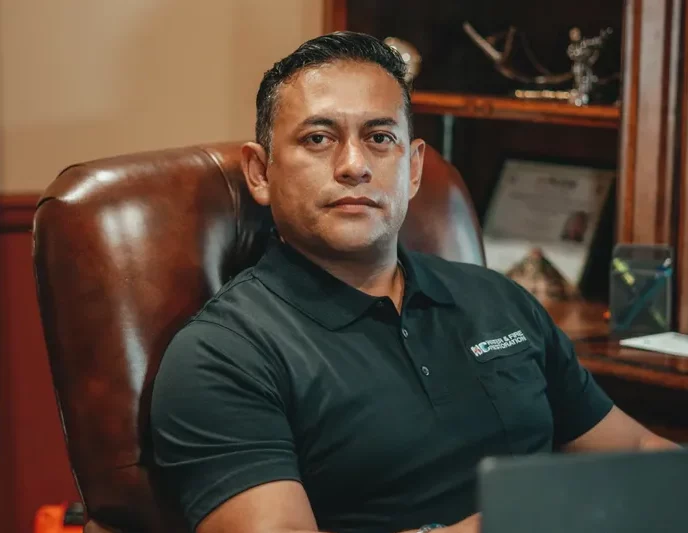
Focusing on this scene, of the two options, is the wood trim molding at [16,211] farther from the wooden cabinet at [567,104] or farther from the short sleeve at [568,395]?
the short sleeve at [568,395]

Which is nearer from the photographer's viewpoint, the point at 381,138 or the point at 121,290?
the point at 121,290

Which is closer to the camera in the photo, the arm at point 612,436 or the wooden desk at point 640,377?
the arm at point 612,436

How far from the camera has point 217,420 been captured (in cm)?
125

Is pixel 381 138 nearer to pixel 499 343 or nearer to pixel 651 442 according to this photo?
pixel 499 343

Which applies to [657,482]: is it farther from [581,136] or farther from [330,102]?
[581,136]

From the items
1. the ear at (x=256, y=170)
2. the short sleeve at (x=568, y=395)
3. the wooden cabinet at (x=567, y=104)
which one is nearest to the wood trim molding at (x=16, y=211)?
the wooden cabinet at (x=567, y=104)

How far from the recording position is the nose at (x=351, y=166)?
145 cm

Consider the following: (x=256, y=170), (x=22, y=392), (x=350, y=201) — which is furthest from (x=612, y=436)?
(x=22, y=392)

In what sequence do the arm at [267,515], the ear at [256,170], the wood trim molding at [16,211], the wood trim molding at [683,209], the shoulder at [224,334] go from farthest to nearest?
1. the wood trim molding at [16,211]
2. the wood trim molding at [683,209]
3. the ear at [256,170]
4. the shoulder at [224,334]
5. the arm at [267,515]

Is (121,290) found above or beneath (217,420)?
above

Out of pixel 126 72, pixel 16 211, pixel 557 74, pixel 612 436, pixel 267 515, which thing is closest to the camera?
pixel 267 515

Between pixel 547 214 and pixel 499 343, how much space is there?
3.31 ft

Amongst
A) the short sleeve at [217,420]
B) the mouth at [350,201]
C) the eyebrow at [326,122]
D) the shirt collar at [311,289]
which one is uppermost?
the eyebrow at [326,122]

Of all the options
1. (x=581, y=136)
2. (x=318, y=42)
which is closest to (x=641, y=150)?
(x=581, y=136)
